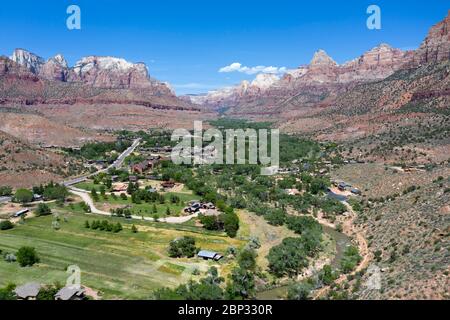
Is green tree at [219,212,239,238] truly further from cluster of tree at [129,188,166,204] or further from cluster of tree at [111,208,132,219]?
cluster of tree at [129,188,166,204]

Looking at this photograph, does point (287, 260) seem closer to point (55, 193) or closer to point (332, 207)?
point (332, 207)

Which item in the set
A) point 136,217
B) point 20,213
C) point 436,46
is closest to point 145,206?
point 136,217

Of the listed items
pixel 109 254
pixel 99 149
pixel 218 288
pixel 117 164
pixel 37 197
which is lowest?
pixel 109 254

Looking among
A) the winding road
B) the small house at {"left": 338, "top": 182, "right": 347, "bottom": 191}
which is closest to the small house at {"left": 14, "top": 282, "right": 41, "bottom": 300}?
the winding road

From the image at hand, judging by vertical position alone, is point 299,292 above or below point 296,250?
below

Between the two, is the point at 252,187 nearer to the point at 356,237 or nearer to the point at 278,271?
the point at 356,237
